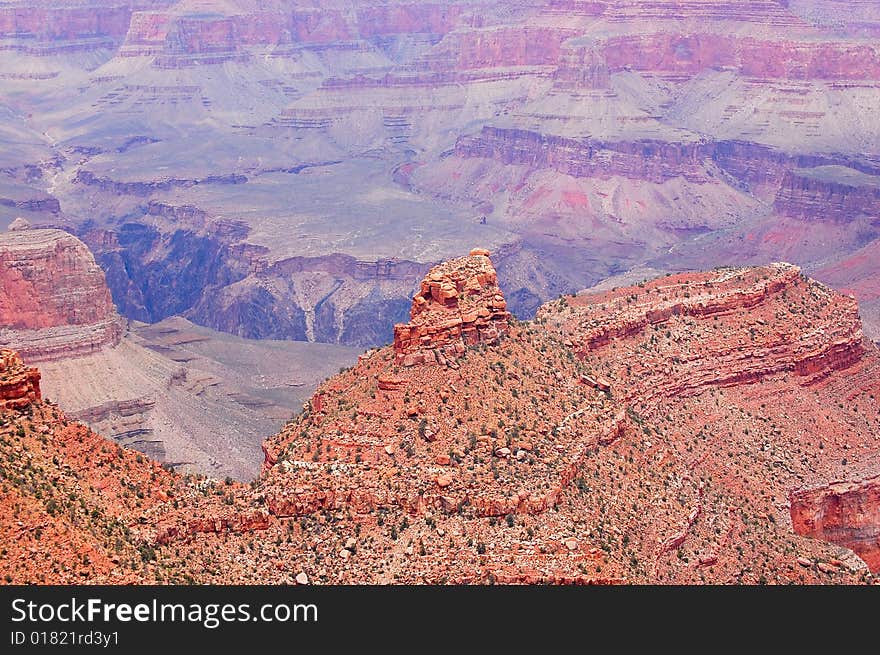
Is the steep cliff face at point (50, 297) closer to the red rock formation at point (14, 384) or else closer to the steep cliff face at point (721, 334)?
the steep cliff face at point (721, 334)

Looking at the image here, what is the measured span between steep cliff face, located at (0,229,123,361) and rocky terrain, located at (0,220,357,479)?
59 millimetres

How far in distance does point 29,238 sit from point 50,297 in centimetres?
444

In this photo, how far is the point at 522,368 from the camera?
46.2m

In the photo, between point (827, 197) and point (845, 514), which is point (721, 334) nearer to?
point (845, 514)

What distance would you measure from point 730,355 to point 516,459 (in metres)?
18.7

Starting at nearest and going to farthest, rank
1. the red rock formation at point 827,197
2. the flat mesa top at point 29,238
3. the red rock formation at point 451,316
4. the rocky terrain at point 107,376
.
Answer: the red rock formation at point 451,316 < the rocky terrain at point 107,376 < the flat mesa top at point 29,238 < the red rock formation at point 827,197

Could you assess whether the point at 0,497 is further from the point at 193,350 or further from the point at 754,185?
the point at 754,185

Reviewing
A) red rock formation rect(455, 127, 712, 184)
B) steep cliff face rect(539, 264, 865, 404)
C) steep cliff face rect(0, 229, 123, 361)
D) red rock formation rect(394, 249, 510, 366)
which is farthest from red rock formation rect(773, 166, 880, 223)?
red rock formation rect(394, 249, 510, 366)

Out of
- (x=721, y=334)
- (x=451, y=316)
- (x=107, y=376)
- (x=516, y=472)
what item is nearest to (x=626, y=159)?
(x=107, y=376)

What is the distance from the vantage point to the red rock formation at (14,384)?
38.2 m

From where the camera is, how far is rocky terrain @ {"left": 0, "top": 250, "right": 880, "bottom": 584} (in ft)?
121

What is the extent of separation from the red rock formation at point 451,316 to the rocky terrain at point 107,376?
37.6 m

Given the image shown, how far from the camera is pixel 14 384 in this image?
126 feet

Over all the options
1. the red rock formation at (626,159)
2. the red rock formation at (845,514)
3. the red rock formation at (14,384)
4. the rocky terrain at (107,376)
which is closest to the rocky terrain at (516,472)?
the red rock formation at (845,514)
